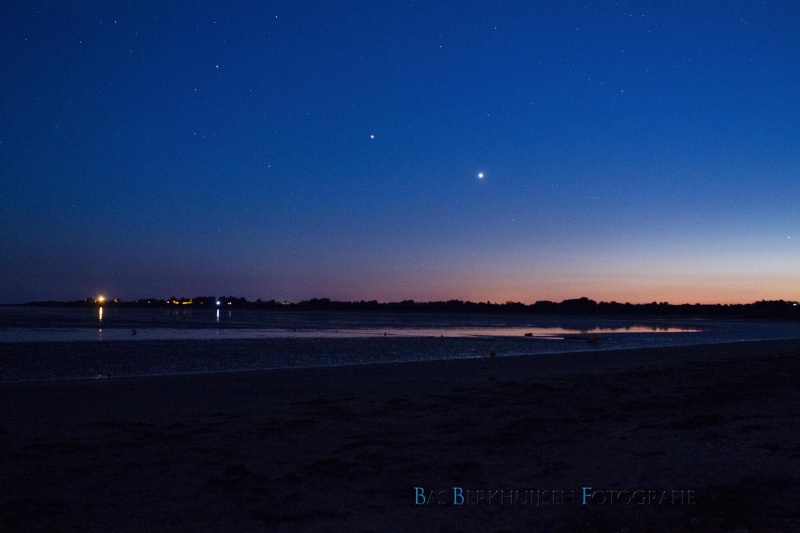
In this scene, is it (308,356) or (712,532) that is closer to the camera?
(712,532)

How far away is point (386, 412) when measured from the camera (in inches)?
423

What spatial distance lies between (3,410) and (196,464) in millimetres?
6230

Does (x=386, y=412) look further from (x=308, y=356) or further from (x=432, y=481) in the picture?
(x=308, y=356)

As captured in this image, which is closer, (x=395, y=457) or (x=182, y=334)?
(x=395, y=457)

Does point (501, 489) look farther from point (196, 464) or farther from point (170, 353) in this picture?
point (170, 353)

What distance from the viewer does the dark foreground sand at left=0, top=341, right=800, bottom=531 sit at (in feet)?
17.4

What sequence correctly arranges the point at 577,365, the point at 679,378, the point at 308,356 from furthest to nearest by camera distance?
the point at 308,356 < the point at 577,365 < the point at 679,378

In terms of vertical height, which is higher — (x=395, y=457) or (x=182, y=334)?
(x=395, y=457)

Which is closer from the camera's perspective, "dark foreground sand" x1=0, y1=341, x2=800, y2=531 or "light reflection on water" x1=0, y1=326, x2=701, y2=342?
"dark foreground sand" x1=0, y1=341, x2=800, y2=531

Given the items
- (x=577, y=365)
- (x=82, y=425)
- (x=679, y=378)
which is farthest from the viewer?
(x=577, y=365)

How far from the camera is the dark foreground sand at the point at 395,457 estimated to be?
5.30m

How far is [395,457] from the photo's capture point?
7.43 meters

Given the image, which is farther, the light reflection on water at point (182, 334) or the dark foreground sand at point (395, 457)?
the light reflection on water at point (182, 334)

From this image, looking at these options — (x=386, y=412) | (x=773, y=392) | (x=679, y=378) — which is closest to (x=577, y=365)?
(x=679, y=378)
